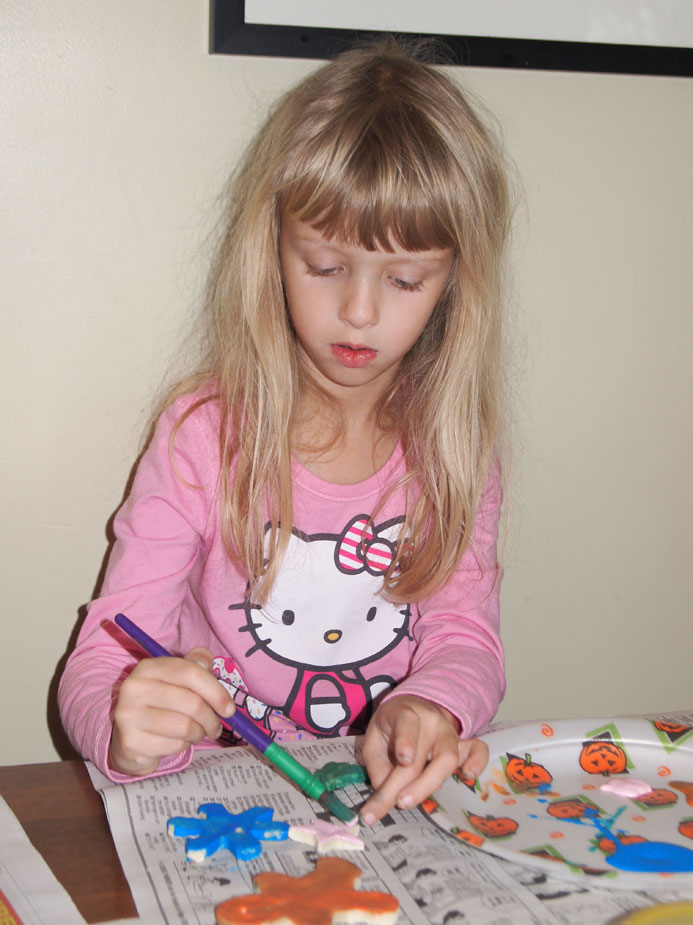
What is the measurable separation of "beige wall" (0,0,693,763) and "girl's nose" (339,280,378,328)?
24 centimetres

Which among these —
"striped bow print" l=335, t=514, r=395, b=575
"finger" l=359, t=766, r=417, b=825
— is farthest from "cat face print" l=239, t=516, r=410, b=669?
"finger" l=359, t=766, r=417, b=825

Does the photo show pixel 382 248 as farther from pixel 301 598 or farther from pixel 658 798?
pixel 658 798

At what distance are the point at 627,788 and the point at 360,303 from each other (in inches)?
15.8

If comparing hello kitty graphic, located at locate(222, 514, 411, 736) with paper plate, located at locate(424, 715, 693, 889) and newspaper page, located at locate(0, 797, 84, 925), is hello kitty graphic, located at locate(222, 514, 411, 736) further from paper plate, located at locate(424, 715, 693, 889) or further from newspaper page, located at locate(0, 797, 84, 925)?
newspaper page, located at locate(0, 797, 84, 925)

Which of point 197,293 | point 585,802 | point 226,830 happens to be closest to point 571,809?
point 585,802

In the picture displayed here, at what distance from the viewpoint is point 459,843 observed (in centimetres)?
59

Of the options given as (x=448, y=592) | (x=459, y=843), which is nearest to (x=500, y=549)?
(x=448, y=592)

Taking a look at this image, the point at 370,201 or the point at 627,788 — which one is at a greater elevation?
the point at 370,201

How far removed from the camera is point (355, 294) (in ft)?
2.45

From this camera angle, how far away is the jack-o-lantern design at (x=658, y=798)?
66 cm

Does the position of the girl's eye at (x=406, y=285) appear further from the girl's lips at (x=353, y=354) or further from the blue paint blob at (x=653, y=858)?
the blue paint blob at (x=653, y=858)

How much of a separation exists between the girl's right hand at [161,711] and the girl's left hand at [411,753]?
0.11m

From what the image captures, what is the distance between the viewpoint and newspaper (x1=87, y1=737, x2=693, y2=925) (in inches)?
20.3

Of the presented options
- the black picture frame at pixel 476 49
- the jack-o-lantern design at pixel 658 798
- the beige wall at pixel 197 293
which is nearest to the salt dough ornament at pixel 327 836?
the jack-o-lantern design at pixel 658 798
